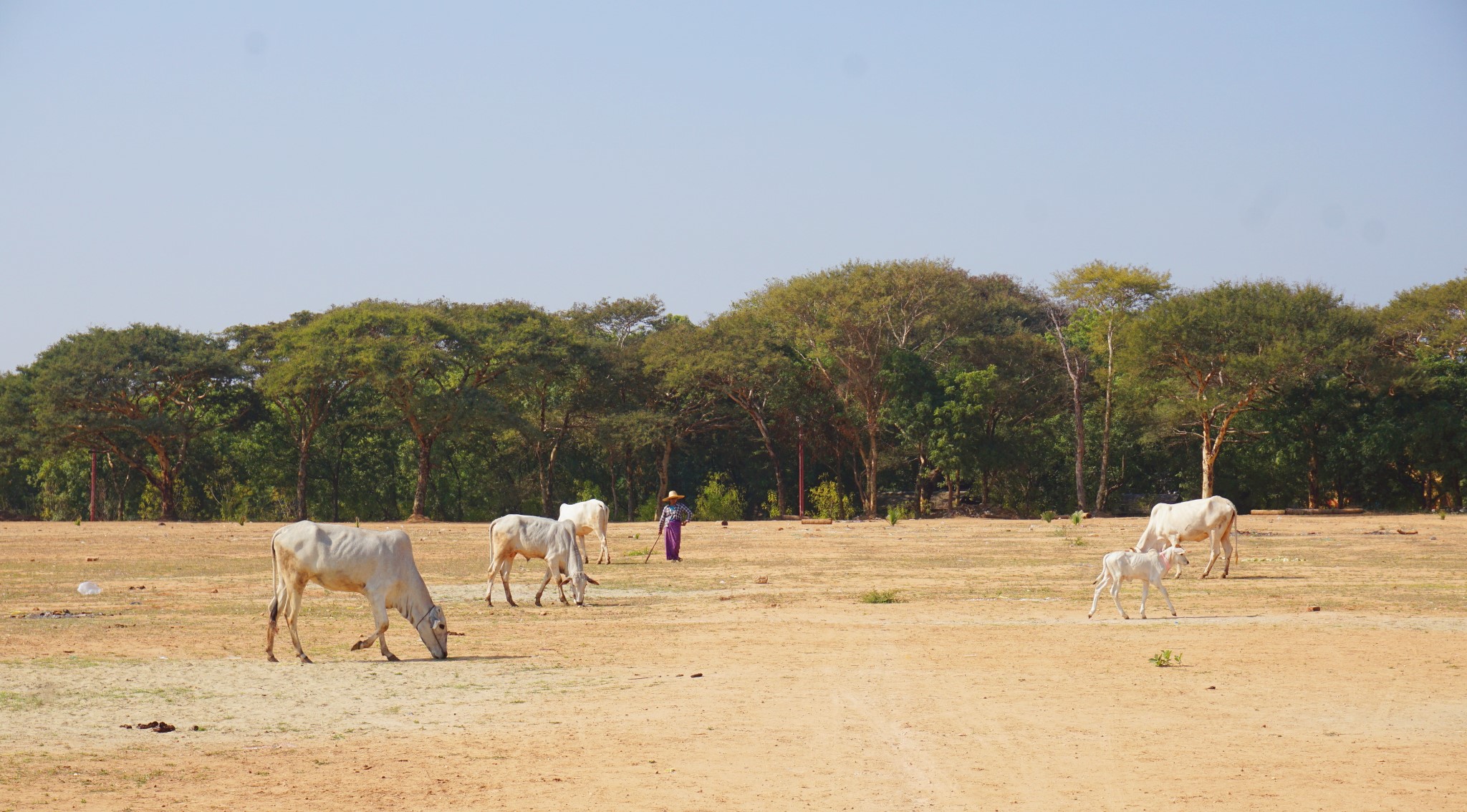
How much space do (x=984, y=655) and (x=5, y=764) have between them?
875cm

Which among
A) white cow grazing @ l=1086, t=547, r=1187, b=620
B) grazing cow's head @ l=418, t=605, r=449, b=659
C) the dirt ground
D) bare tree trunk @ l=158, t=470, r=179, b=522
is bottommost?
the dirt ground

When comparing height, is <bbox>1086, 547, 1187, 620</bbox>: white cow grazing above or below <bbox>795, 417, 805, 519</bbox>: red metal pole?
below

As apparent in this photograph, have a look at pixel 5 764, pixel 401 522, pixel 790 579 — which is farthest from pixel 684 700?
pixel 401 522

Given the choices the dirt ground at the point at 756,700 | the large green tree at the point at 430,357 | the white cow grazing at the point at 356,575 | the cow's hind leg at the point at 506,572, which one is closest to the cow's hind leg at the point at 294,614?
the white cow grazing at the point at 356,575

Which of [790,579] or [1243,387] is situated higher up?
[1243,387]

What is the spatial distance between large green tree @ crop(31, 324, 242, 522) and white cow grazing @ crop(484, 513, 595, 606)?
1390 inches

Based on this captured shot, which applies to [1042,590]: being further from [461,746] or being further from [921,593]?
[461,746]

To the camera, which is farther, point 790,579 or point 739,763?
point 790,579

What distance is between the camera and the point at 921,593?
20.8 m

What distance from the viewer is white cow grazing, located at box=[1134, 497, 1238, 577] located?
2372 cm

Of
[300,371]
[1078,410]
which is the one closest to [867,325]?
[1078,410]

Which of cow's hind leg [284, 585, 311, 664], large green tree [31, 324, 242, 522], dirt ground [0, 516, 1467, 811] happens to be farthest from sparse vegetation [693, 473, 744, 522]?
cow's hind leg [284, 585, 311, 664]

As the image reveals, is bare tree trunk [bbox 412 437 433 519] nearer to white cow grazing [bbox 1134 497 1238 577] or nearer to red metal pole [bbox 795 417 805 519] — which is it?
red metal pole [bbox 795 417 805 519]

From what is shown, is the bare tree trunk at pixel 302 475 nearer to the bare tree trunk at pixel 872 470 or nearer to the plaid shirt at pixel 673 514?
the bare tree trunk at pixel 872 470
